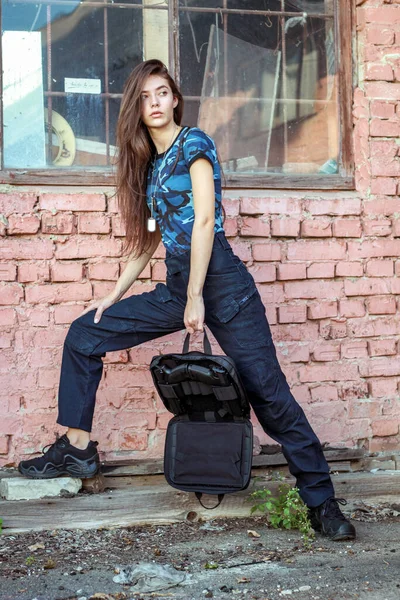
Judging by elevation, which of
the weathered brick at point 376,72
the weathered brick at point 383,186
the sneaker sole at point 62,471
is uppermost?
the weathered brick at point 376,72

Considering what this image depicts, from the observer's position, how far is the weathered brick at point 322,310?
422 cm

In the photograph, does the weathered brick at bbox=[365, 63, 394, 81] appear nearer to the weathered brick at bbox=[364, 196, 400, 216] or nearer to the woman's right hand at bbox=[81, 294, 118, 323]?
the weathered brick at bbox=[364, 196, 400, 216]

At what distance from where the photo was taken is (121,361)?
13.3 feet

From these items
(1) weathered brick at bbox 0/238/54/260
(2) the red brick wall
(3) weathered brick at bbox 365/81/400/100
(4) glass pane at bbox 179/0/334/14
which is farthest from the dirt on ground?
(4) glass pane at bbox 179/0/334/14

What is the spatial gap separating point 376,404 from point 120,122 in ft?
6.76

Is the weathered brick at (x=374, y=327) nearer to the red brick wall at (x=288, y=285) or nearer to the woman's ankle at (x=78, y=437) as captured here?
the red brick wall at (x=288, y=285)

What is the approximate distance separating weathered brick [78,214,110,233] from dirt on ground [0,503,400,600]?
1470 millimetres

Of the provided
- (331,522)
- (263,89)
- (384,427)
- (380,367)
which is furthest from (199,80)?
(331,522)

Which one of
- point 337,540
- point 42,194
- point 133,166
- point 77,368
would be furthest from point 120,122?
point 337,540

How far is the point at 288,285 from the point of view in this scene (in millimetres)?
4215

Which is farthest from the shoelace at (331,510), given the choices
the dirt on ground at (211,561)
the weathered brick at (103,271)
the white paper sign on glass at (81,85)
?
the white paper sign on glass at (81,85)

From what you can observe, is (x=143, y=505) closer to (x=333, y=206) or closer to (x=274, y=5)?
(x=333, y=206)

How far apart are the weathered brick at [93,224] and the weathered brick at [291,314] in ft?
3.34

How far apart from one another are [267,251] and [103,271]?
88 cm
